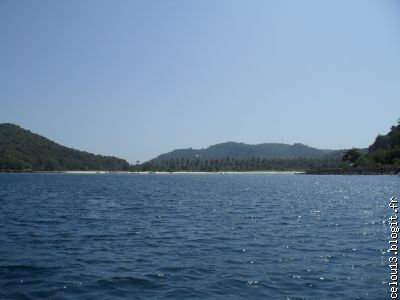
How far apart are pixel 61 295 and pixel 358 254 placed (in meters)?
16.5

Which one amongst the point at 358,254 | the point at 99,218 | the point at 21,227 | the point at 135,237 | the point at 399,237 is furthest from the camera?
the point at 99,218

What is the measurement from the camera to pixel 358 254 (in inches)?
912

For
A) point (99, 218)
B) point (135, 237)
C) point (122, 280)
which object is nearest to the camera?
point (122, 280)

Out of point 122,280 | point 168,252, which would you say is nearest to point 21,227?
point 168,252

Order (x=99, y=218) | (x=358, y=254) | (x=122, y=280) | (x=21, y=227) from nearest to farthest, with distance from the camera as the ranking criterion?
1. (x=122, y=280)
2. (x=358, y=254)
3. (x=21, y=227)
4. (x=99, y=218)

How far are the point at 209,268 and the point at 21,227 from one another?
21.1 m

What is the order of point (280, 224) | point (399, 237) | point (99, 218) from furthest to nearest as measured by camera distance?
point (99, 218) < point (280, 224) < point (399, 237)

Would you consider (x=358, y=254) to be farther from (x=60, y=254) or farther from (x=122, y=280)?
(x=60, y=254)

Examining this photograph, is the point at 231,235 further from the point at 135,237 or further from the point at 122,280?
the point at 122,280

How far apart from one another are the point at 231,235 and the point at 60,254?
12.5 metres

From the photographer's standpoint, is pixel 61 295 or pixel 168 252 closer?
pixel 61 295

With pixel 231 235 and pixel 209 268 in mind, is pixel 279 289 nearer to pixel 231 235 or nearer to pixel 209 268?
pixel 209 268

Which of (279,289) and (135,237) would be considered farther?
(135,237)

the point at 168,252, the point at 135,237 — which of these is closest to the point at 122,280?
the point at 168,252
